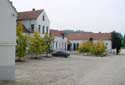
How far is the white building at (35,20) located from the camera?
47.5m

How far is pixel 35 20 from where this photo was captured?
47.2 metres

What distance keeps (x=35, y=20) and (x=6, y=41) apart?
34156mm

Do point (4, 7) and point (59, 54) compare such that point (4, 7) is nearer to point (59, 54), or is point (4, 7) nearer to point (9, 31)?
point (9, 31)

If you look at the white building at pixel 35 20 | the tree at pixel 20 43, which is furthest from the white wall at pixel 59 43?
the tree at pixel 20 43

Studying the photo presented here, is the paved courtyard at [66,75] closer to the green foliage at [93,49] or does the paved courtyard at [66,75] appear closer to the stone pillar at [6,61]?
the stone pillar at [6,61]

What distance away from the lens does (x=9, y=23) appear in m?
13.7

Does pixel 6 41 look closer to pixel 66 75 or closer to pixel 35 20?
pixel 66 75

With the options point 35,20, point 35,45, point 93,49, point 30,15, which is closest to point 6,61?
point 35,45

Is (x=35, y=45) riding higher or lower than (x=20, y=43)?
lower

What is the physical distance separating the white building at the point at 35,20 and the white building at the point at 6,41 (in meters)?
32.5

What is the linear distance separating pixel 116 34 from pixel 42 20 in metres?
34.9

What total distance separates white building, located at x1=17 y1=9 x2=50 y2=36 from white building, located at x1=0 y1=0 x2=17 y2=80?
3252 cm

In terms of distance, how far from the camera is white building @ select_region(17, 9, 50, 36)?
47.5 metres

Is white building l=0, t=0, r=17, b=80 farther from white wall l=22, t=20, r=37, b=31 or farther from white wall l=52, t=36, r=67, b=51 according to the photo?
white wall l=52, t=36, r=67, b=51
